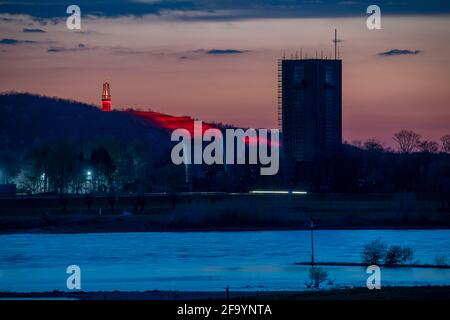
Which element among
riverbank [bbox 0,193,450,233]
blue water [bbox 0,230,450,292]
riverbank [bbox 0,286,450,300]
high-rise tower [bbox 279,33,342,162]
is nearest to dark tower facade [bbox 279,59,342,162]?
high-rise tower [bbox 279,33,342,162]

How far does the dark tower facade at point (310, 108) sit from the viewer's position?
151m

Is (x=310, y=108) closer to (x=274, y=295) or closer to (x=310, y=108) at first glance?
(x=310, y=108)

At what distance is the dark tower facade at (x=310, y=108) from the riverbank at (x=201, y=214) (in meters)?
28.9

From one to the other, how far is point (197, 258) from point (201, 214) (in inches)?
1418

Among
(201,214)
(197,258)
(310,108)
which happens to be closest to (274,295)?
(197,258)

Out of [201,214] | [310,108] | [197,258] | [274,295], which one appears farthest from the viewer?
[310,108]

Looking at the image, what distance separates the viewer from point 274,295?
148ft

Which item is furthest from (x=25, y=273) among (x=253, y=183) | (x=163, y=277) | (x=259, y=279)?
(x=253, y=183)

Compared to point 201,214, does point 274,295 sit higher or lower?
lower

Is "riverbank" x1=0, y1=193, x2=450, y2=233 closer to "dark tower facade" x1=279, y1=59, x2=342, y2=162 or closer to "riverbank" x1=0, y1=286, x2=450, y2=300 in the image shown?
"dark tower facade" x1=279, y1=59, x2=342, y2=162

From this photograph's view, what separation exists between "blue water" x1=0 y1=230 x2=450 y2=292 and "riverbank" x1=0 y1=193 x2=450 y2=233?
333 cm

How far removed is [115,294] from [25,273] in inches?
555
